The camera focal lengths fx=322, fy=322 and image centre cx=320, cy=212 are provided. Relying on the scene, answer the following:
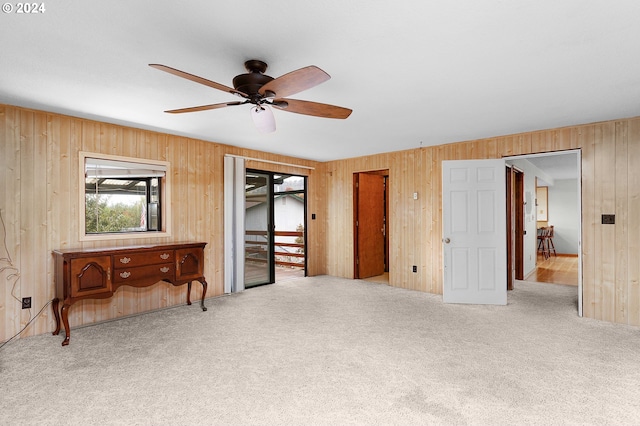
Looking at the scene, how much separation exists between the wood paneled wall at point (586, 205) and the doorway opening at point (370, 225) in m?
0.55

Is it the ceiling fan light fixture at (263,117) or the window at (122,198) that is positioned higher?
the ceiling fan light fixture at (263,117)

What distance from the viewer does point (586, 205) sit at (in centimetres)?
383

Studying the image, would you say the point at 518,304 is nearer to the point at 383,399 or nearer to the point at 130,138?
the point at 383,399

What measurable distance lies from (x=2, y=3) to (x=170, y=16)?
2.72 ft

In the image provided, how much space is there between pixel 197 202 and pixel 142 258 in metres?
1.28

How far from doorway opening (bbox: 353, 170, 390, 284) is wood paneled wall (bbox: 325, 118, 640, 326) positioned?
1.81ft

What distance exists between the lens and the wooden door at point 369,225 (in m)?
6.17

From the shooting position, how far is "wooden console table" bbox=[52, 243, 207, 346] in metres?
3.10

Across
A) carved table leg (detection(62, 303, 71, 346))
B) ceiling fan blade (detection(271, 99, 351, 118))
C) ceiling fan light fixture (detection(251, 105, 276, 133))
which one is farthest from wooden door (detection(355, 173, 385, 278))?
carved table leg (detection(62, 303, 71, 346))

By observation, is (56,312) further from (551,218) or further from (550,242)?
(551,218)

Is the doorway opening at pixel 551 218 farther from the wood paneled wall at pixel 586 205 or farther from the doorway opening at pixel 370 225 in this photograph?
the doorway opening at pixel 370 225

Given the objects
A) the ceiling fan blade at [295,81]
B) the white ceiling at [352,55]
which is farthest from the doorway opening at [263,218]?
the ceiling fan blade at [295,81]

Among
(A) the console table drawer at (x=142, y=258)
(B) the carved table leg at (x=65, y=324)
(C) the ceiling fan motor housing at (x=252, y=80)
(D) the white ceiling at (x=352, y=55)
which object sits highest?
(D) the white ceiling at (x=352, y=55)

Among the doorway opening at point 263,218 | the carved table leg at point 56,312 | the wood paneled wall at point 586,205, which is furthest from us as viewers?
the doorway opening at point 263,218
